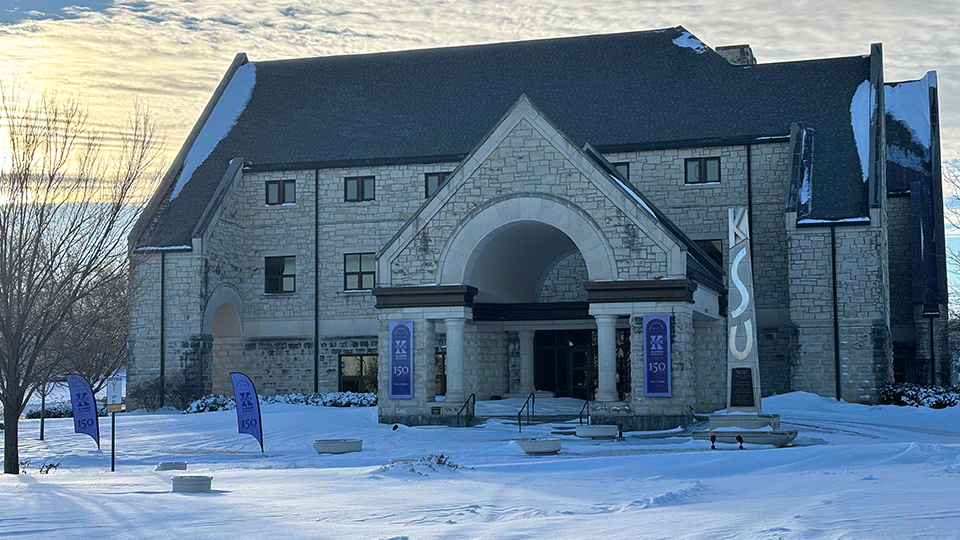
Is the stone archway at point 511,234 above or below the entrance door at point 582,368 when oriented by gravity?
above

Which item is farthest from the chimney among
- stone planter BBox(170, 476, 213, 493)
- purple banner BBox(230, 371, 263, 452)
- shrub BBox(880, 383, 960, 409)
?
stone planter BBox(170, 476, 213, 493)

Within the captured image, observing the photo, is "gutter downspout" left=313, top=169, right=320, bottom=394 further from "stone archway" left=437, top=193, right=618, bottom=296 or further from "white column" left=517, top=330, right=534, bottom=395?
"stone archway" left=437, top=193, right=618, bottom=296

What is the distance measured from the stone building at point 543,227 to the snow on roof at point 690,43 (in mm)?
105

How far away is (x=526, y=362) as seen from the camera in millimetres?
37844

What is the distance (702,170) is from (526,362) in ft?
29.6

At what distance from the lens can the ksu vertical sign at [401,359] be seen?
3061 cm

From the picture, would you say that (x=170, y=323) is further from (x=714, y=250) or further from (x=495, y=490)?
(x=495, y=490)

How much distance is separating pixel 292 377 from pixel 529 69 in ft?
49.9

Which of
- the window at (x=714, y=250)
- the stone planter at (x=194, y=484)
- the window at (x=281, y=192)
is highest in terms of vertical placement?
the window at (x=281, y=192)

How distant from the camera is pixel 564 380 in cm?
3872

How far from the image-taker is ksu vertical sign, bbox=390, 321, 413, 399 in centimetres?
3061

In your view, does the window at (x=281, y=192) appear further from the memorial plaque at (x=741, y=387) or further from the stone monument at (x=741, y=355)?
the memorial plaque at (x=741, y=387)

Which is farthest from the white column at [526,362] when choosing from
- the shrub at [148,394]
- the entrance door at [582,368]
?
the shrub at [148,394]

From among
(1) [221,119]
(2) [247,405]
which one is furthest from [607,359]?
(1) [221,119]
